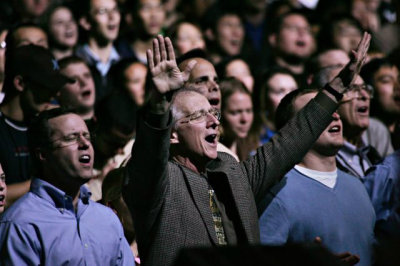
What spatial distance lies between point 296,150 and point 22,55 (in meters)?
2.75

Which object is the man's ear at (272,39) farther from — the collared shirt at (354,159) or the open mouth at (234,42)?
the collared shirt at (354,159)

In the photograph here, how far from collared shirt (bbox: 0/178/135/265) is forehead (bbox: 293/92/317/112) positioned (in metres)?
1.53

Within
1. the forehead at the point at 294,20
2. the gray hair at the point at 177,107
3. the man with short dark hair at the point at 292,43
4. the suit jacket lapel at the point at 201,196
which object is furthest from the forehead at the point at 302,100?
the forehead at the point at 294,20

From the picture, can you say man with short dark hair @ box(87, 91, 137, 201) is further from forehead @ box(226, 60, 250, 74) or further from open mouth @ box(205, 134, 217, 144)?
open mouth @ box(205, 134, 217, 144)

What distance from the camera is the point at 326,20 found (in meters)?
11.8

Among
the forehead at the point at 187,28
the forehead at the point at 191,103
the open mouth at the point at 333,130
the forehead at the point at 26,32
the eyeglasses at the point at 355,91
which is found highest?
the forehead at the point at 26,32

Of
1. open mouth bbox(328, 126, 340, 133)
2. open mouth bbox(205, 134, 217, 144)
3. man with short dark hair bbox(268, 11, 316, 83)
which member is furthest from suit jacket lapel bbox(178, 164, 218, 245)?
man with short dark hair bbox(268, 11, 316, 83)

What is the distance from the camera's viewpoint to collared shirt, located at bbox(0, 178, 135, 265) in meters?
5.18

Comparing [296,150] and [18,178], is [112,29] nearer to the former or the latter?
[18,178]

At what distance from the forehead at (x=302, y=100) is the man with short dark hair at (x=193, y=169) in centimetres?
53

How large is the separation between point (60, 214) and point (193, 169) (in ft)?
2.69

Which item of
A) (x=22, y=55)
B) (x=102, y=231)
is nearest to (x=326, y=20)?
(x=22, y=55)

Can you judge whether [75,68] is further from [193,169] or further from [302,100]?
[193,169]

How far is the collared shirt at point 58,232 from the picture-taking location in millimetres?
5176
